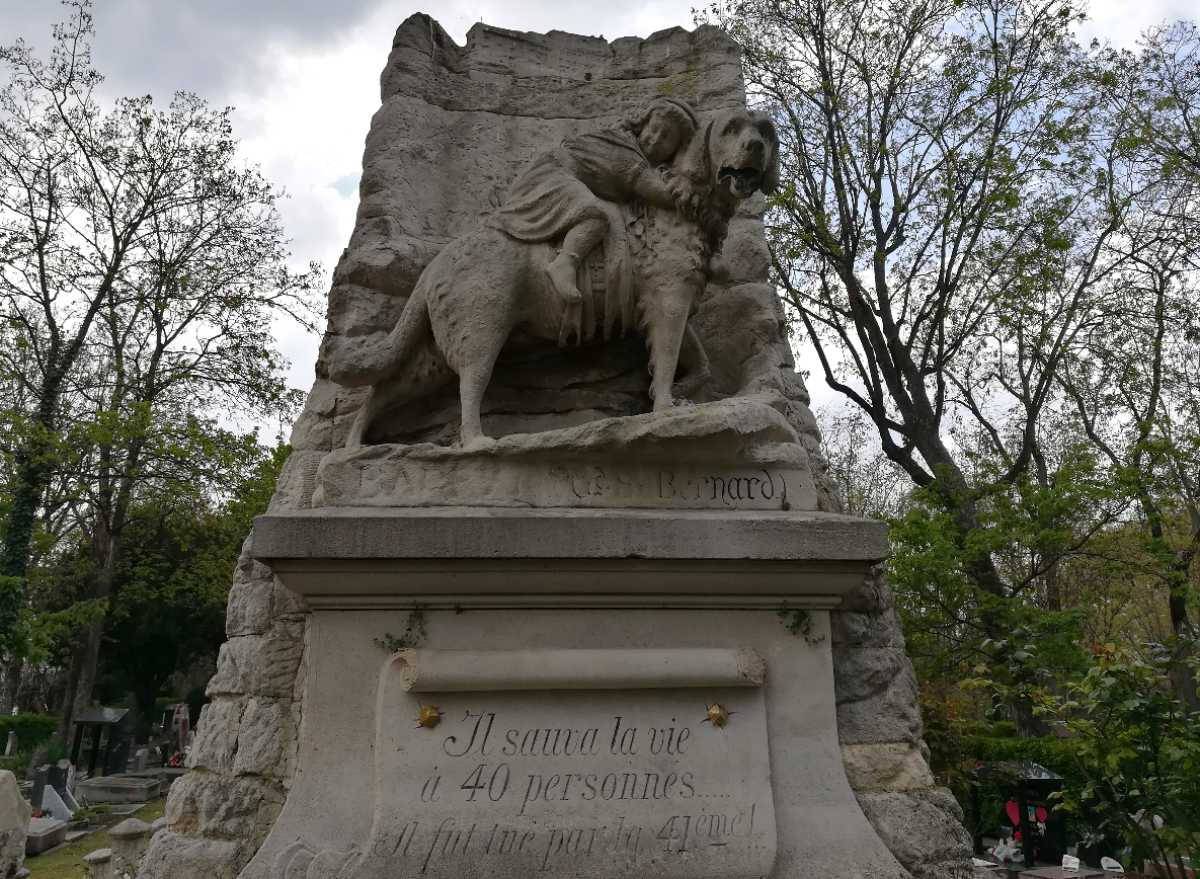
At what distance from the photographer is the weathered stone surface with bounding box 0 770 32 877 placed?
733 centimetres

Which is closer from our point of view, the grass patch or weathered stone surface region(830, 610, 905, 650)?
weathered stone surface region(830, 610, 905, 650)

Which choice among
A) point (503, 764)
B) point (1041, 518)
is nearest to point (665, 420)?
point (503, 764)

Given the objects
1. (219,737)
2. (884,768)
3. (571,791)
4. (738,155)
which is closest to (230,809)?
(219,737)

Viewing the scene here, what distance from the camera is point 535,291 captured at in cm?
327

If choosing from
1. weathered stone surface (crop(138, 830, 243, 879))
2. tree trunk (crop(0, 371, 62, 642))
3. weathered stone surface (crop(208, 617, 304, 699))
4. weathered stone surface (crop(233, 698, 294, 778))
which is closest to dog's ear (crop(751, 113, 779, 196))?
weathered stone surface (crop(208, 617, 304, 699))

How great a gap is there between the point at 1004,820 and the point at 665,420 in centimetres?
961

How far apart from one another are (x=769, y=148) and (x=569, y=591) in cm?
188

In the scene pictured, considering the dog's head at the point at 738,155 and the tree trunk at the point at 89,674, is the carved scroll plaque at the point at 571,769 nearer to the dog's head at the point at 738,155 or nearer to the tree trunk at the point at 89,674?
the dog's head at the point at 738,155

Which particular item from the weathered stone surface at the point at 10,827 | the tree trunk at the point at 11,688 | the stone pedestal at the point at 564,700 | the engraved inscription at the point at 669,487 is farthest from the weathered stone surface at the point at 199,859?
the tree trunk at the point at 11,688

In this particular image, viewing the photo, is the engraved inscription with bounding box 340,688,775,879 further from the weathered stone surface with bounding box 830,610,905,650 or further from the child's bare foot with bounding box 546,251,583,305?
the child's bare foot with bounding box 546,251,583,305

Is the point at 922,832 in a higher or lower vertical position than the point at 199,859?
higher

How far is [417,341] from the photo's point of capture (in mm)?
3336

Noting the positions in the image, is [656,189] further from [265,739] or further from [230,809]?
[230,809]

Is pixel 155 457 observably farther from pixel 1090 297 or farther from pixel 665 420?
pixel 1090 297
